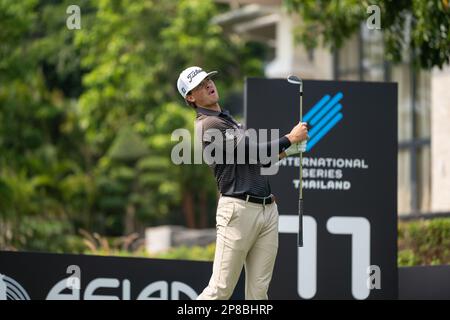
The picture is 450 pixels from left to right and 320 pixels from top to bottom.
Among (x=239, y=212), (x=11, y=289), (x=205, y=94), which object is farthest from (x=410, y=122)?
(x=239, y=212)

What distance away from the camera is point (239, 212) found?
7152 mm

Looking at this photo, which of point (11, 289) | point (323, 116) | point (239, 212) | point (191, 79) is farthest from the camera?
point (323, 116)

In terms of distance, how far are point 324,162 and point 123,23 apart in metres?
17.5

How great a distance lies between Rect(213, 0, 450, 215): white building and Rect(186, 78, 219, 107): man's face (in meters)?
10.9

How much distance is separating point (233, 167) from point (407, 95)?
15302 mm

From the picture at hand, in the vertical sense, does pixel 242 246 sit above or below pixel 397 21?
below

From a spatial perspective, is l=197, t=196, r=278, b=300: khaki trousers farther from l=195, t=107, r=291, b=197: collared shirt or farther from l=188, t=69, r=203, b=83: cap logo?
l=188, t=69, r=203, b=83: cap logo

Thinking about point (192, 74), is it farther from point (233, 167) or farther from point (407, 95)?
point (407, 95)

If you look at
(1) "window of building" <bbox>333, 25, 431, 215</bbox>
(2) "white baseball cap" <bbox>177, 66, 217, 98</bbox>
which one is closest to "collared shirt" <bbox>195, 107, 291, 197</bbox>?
(2) "white baseball cap" <bbox>177, 66, 217, 98</bbox>

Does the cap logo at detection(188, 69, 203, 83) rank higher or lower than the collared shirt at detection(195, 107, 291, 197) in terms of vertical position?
higher

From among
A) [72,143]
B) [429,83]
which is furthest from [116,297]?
[72,143]

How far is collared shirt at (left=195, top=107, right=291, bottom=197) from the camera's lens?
7.15 m

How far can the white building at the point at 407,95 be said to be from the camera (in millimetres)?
18609

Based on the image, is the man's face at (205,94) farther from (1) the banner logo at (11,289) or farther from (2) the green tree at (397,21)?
(2) the green tree at (397,21)
